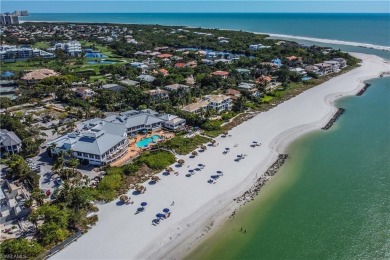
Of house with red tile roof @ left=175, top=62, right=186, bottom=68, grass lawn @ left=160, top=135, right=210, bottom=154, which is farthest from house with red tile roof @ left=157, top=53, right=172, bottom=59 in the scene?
grass lawn @ left=160, top=135, right=210, bottom=154

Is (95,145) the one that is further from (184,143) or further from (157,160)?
(184,143)

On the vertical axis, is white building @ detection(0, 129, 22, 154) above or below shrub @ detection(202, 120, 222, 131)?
below

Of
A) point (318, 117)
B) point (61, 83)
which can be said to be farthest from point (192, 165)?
point (61, 83)

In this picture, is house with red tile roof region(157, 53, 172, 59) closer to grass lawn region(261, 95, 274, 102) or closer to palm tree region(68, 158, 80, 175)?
grass lawn region(261, 95, 274, 102)

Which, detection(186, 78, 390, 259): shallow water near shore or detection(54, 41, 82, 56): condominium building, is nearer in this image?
detection(186, 78, 390, 259): shallow water near shore

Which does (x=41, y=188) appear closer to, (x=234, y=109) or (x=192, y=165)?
(x=192, y=165)

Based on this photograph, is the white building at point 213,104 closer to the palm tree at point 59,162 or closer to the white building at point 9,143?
the palm tree at point 59,162
